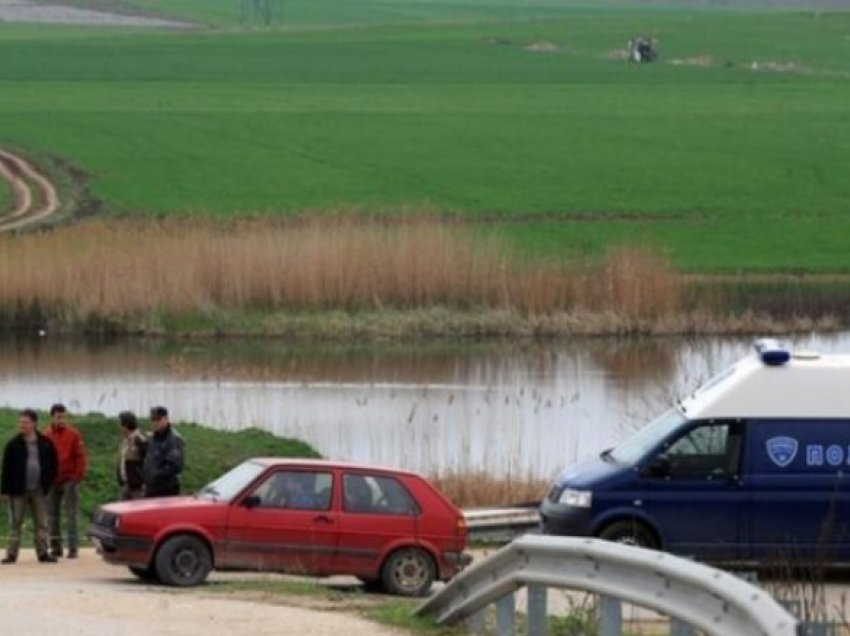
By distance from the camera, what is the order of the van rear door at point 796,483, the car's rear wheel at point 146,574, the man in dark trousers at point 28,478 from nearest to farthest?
the car's rear wheel at point 146,574 < the van rear door at point 796,483 < the man in dark trousers at point 28,478

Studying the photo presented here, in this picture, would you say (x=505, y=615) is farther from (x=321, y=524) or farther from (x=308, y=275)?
(x=308, y=275)

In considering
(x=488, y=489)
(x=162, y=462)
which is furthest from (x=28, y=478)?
(x=488, y=489)

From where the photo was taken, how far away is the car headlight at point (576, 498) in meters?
23.1

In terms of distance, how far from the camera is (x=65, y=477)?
2419cm

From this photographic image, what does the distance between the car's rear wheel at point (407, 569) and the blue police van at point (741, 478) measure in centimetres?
168

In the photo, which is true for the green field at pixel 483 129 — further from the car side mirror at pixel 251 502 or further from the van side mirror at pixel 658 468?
the car side mirror at pixel 251 502

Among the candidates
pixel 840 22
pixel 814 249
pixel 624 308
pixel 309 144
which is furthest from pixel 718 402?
pixel 840 22

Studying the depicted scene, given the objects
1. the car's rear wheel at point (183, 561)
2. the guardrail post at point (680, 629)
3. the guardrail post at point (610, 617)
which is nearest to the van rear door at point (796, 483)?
the car's rear wheel at point (183, 561)

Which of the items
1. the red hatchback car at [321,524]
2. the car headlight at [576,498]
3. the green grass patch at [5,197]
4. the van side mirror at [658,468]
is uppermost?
the green grass patch at [5,197]

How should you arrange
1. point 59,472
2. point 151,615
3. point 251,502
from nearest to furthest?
point 151,615 < point 251,502 < point 59,472

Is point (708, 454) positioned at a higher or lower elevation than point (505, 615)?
higher

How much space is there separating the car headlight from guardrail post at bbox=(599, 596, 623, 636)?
31.6 ft

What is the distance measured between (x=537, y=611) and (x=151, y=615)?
359 cm

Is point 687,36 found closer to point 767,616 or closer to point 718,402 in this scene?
point 718,402
